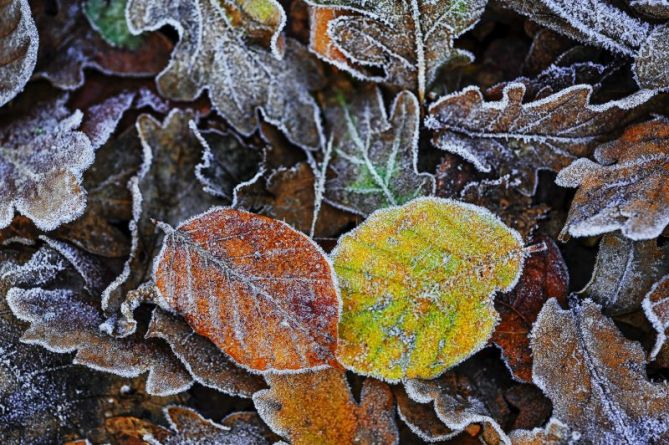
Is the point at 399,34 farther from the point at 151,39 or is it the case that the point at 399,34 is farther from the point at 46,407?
the point at 46,407

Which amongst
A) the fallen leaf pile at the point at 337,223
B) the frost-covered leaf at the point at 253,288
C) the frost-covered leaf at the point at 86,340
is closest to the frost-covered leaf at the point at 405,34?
the fallen leaf pile at the point at 337,223

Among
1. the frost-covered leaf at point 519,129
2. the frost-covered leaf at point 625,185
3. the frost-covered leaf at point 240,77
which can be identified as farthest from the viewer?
the frost-covered leaf at point 240,77

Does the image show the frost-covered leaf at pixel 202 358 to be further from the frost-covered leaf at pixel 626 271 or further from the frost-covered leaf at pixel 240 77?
the frost-covered leaf at pixel 626 271

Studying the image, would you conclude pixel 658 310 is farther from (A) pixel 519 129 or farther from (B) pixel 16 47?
(B) pixel 16 47

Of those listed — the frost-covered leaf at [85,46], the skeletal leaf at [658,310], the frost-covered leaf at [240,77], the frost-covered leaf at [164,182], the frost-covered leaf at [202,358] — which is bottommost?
the frost-covered leaf at [202,358]

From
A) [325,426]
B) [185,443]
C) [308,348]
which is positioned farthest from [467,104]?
[185,443]

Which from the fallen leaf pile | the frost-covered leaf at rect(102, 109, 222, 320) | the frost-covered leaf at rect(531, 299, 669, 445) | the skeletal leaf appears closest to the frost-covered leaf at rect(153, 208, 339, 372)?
the fallen leaf pile

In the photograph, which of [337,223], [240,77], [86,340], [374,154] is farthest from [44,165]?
[374,154]
